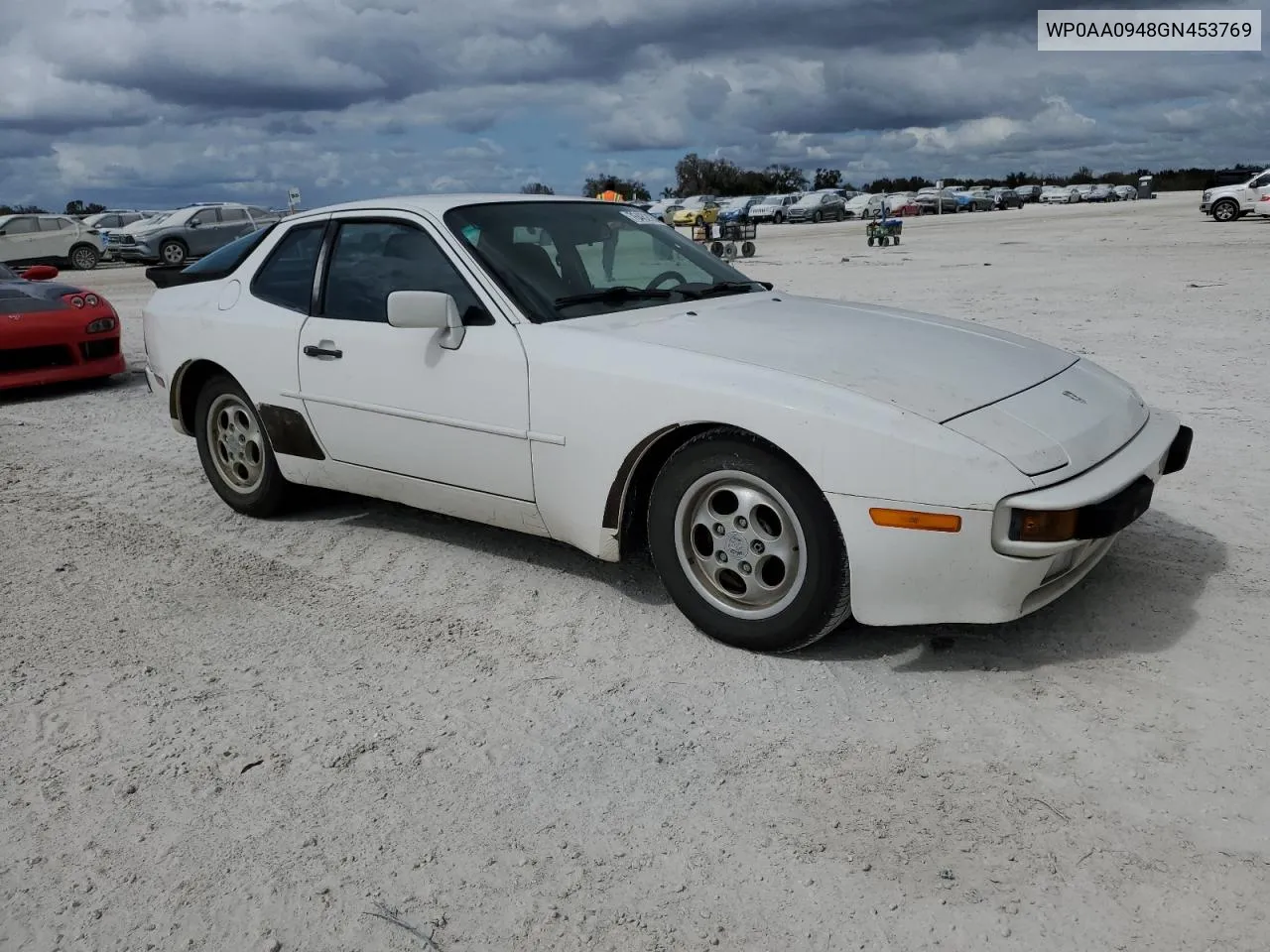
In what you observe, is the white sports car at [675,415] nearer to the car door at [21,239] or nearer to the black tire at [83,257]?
the car door at [21,239]

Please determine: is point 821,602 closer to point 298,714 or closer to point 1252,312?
point 298,714

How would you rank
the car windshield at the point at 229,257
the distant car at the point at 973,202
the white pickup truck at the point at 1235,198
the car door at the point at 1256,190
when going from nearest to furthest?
the car windshield at the point at 229,257 → the car door at the point at 1256,190 → the white pickup truck at the point at 1235,198 → the distant car at the point at 973,202

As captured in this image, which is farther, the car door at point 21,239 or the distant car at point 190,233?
the distant car at point 190,233

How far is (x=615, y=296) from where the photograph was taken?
3.93 m

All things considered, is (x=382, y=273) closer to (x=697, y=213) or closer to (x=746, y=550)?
(x=746, y=550)

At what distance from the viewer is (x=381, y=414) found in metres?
4.07

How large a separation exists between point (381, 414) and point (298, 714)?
1371 mm

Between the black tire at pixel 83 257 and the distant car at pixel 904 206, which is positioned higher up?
the distant car at pixel 904 206

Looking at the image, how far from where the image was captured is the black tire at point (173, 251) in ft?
88.5

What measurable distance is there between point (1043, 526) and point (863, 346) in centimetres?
90

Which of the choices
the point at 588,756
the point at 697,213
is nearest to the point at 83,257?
the point at 697,213

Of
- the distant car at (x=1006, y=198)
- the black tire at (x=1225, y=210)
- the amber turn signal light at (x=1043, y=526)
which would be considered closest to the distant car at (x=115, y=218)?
the black tire at (x=1225, y=210)

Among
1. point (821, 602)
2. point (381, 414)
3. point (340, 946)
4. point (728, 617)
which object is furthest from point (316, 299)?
point (340, 946)

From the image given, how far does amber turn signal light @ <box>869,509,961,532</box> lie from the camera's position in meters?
2.82
